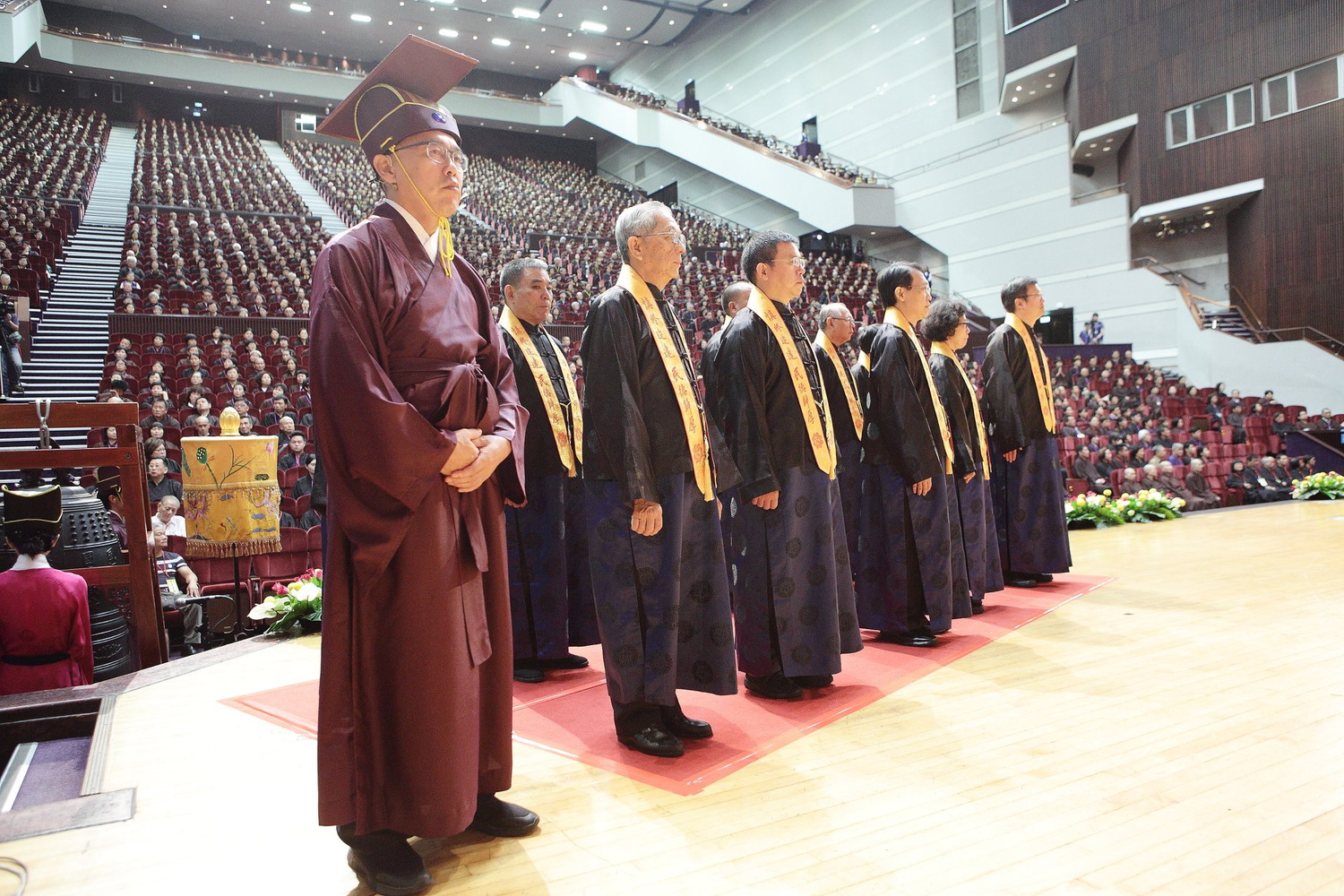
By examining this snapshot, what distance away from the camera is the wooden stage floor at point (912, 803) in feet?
5.53

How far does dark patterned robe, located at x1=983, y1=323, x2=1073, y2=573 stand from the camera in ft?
15.2

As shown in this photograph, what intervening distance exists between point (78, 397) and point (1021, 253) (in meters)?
16.1

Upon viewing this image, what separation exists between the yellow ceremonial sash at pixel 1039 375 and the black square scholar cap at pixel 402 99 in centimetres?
354

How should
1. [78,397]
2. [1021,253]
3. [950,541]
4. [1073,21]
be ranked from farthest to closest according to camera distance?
[1021,253]
[1073,21]
[78,397]
[950,541]

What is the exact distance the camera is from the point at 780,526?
290 cm

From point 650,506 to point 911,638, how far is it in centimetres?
179

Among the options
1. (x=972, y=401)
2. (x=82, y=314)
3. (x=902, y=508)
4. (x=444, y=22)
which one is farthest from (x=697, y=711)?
(x=444, y=22)

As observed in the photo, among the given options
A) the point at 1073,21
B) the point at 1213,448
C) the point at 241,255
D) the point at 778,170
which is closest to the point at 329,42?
the point at 778,170

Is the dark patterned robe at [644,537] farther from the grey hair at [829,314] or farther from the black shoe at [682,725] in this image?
the grey hair at [829,314]

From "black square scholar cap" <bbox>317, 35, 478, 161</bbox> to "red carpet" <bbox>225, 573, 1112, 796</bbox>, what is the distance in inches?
64.8

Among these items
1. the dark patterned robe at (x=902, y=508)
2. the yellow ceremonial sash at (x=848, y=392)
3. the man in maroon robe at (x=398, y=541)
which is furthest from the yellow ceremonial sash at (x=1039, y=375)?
the man in maroon robe at (x=398, y=541)

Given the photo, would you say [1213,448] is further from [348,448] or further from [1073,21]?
[348,448]

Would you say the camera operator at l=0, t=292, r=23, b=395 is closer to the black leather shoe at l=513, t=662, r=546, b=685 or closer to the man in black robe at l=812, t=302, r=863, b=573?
the black leather shoe at l=513, t=662, r=546, b=685

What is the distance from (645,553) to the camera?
8.05ft
